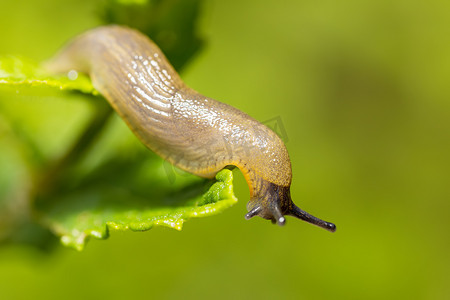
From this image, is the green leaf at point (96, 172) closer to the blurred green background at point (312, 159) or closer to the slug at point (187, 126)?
the slug at point (187, 126)

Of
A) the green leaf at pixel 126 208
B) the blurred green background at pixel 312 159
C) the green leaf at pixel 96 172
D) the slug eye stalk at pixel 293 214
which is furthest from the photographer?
the blurred green background at pixel 312 159

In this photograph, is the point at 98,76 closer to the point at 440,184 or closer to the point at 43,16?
the point at 43,16

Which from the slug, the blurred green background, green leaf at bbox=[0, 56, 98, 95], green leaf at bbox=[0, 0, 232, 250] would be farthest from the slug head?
green leaf at bbox=[0, 56, 98, 95]

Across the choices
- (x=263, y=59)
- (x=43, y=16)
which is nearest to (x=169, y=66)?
(x=43, y=16)

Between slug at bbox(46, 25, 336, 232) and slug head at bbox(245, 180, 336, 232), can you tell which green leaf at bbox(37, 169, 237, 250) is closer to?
slug at bbox(46, 25, 336, 232)

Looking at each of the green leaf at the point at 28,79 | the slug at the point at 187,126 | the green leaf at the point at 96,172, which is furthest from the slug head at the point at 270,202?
the green leaf at the point at 28,79

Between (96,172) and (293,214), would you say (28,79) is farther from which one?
(293,214)

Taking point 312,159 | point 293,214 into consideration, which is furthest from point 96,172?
point 312,159
